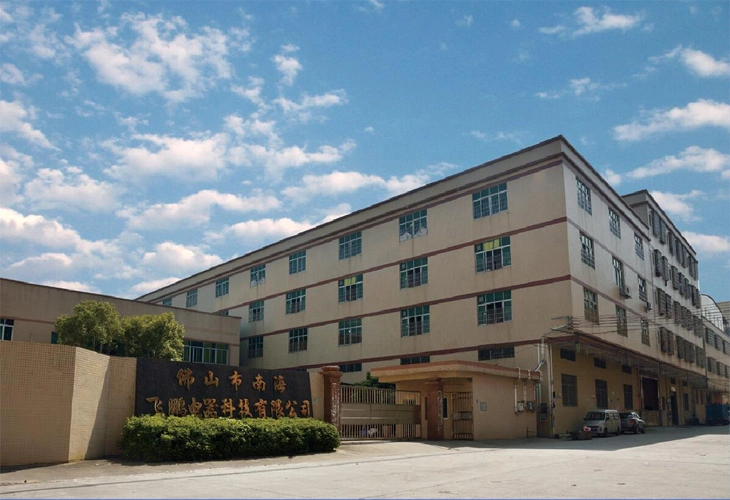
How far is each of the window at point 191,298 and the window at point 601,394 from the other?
32054mm

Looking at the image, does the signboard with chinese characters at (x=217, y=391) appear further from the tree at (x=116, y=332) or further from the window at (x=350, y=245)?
the window at (x=350, y=245)

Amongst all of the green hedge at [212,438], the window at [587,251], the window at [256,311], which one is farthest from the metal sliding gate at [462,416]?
the window at [256,311]

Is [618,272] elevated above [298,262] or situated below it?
below

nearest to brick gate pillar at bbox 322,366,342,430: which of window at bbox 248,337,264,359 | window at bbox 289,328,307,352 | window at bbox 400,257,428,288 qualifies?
window at bbox 400,257,428,288

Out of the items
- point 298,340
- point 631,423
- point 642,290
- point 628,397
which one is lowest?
point 631,423

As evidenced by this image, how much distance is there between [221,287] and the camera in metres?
51.4

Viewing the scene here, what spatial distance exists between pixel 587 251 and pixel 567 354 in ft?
16.8

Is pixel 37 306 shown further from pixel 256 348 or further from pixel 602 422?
pixel 602 422

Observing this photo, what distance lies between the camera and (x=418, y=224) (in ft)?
120

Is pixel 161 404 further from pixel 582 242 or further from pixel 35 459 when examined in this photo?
pixel 582 242

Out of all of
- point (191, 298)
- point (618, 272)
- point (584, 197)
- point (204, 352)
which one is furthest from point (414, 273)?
point (191, 298)

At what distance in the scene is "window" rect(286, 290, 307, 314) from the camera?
43312 mm

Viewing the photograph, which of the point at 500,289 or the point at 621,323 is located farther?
the point at 621,323

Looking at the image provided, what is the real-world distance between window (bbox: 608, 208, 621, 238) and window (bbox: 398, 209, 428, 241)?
404 inches
